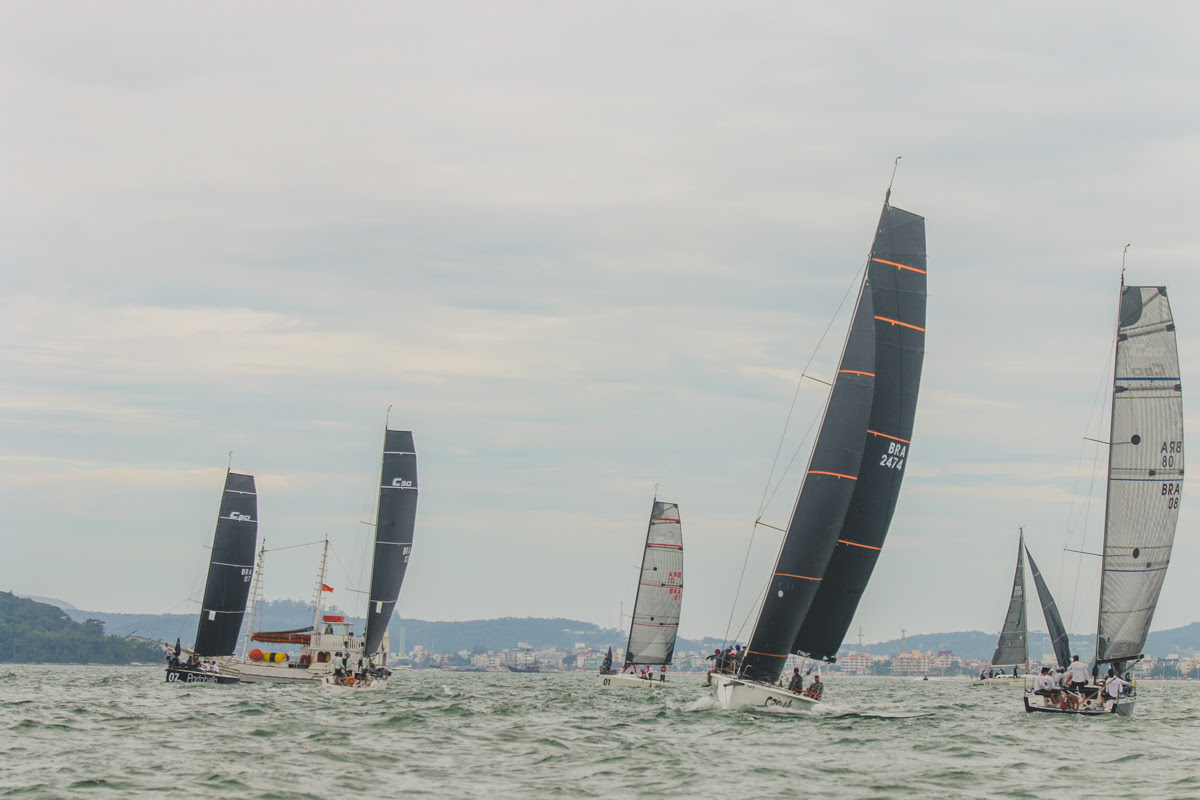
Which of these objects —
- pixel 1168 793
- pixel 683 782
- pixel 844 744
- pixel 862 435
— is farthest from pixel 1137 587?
pixel 683 782

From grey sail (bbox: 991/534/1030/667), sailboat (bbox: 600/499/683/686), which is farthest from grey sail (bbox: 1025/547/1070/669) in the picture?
sailboat (bbox: 600/499/683/686)

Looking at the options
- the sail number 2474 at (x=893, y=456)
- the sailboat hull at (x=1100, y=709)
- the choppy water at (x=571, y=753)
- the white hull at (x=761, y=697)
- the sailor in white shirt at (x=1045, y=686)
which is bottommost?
the choppy water at (x=571, y=753)

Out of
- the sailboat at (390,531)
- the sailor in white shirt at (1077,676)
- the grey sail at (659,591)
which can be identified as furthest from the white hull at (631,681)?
the sailor in white shirt at (1077,676)

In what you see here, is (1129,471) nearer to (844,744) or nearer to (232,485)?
(844,744)

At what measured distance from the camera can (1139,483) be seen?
37.1 meters

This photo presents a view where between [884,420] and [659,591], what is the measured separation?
32064mm

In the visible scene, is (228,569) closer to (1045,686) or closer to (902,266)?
(902,266)

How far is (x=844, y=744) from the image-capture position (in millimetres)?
29047

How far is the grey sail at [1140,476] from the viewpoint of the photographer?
37062 millimetres

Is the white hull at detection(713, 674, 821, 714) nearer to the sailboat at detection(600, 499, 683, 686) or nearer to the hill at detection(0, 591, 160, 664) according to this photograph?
the sailboat at detection(600, 499, 683, 686)

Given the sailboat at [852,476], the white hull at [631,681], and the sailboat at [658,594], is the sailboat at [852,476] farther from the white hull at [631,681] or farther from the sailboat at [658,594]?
the sailboat at [658,594]

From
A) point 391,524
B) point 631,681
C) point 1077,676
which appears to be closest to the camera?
point 1077,676

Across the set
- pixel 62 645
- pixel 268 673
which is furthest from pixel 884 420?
pixel 62 645

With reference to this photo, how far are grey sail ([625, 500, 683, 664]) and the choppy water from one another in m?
25.9
